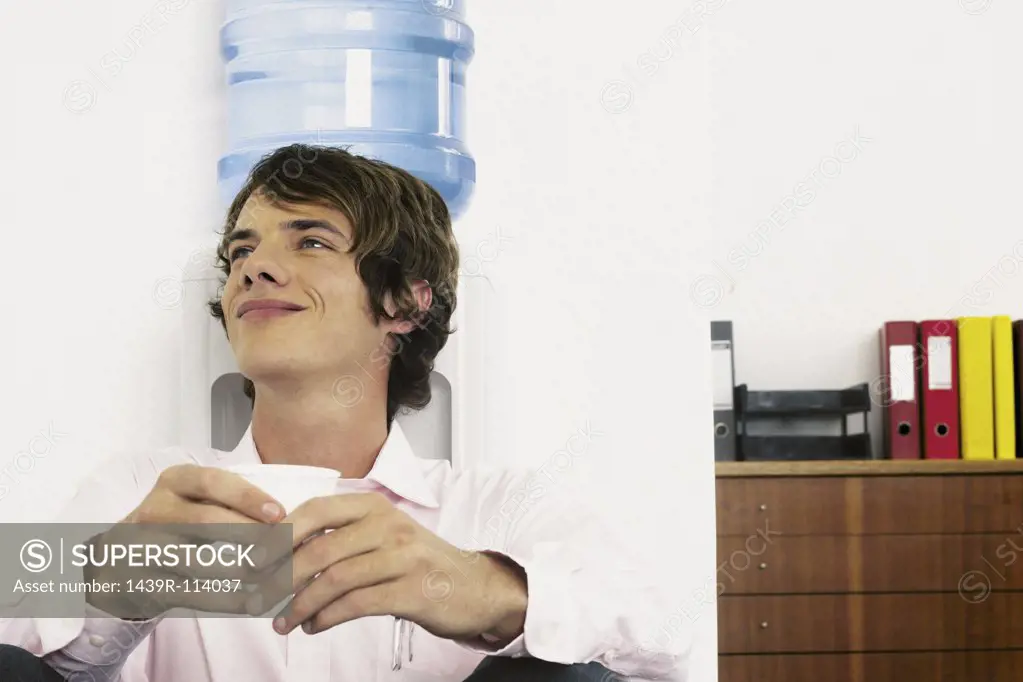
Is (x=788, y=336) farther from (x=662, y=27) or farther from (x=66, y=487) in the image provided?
(x=66, y=487)

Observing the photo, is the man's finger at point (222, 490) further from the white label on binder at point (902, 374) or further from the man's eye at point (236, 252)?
the white label on binder at point (902, 374)

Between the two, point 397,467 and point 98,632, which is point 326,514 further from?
point 98,632

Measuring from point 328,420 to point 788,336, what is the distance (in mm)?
1698

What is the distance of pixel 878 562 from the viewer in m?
2.34

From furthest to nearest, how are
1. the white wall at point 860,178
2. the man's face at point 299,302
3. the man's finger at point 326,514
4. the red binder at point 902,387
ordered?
the white wall at point 860,178, the red binder at point 902,387, the man's face at point 299,302, the man's finger at point 326,514

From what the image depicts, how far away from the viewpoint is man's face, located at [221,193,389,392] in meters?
1.27

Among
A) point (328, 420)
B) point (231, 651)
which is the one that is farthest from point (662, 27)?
point (231, 651)

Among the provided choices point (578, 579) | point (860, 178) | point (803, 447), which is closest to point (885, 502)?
point (803, 447)

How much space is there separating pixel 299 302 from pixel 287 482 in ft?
0.76

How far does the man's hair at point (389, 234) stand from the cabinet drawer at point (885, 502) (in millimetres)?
1214

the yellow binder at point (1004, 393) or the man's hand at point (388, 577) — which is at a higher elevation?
the yellow binder at point (1004, 393)

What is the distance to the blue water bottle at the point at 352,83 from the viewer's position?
133 centimetres

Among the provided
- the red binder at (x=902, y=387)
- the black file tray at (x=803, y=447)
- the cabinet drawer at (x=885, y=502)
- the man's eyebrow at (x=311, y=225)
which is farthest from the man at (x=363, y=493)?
the red binder at (x=902, y=387)

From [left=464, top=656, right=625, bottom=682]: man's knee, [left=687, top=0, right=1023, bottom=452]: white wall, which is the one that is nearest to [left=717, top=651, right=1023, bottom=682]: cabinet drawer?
[left=687, top=0, right=1023, bottom=452]: white wall
